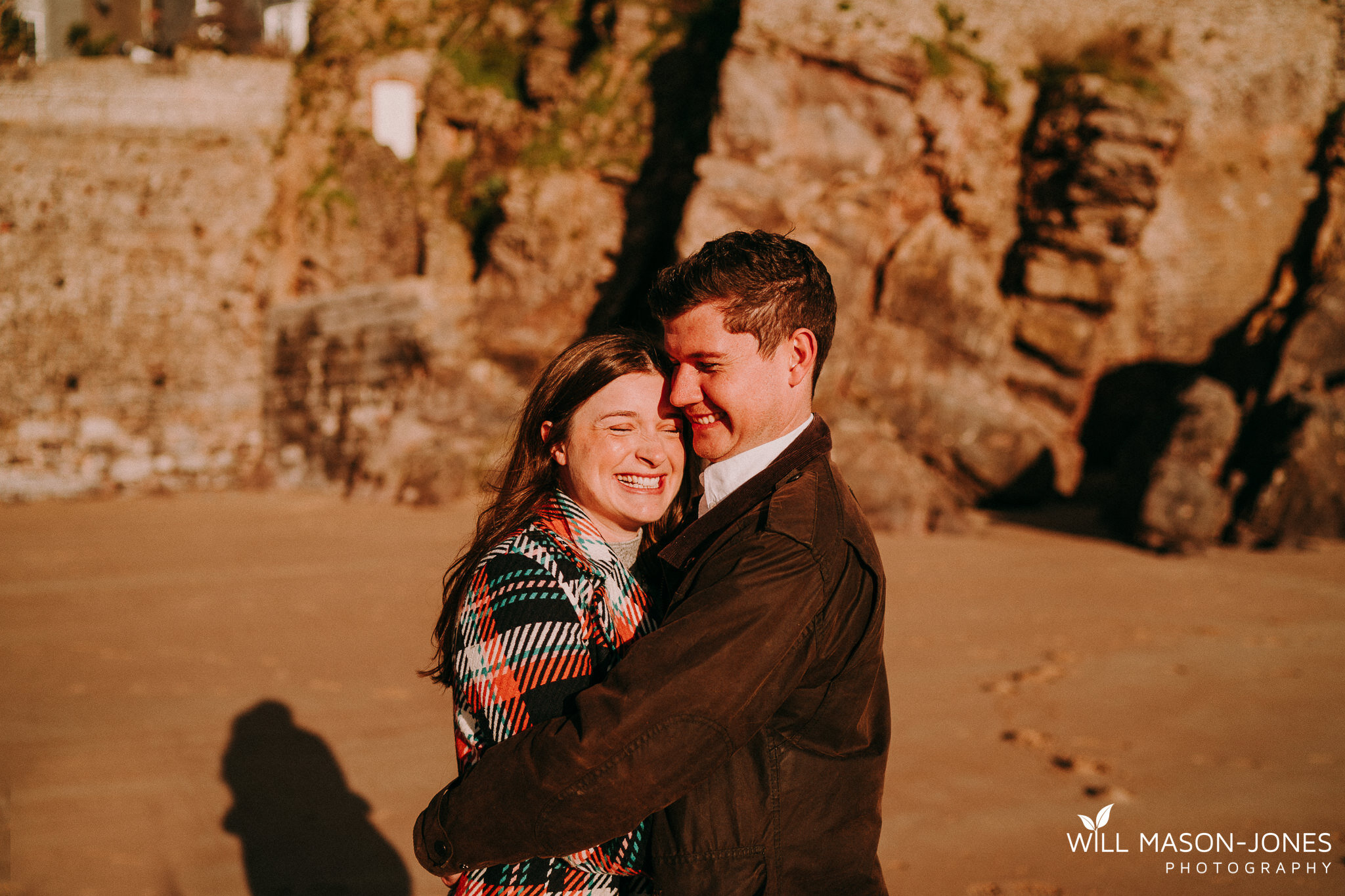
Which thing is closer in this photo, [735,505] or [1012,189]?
[735,505]

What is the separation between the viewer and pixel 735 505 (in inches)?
60.1

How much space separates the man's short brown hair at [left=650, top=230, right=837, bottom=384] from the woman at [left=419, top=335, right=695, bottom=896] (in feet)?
0.95

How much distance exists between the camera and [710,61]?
50.0 ft

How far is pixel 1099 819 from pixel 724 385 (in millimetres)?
3297

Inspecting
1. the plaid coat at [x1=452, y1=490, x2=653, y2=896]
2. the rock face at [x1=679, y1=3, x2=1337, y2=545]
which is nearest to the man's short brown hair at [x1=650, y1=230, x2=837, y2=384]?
the plaid coat at [x1=452, y1=490, x2=653, y2=896]

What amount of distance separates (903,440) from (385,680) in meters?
9.60

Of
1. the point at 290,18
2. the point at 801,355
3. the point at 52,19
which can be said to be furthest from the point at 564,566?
the point at 52,19

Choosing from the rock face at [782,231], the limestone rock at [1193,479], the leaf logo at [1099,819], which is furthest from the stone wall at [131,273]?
the leaf logo at [1099,819]

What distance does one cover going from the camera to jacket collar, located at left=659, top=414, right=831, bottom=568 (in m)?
1.52

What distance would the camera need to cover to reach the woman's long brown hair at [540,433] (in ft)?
5.86

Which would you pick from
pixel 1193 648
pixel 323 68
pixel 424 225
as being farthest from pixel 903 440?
pixel 323 68

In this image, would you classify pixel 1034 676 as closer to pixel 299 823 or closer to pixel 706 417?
pixel 299 823

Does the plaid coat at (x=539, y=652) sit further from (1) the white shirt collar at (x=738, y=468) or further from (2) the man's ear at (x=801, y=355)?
(2) the man's ear at (x=801, y=355)

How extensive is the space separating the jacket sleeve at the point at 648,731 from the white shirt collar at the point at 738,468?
27 centimetres
